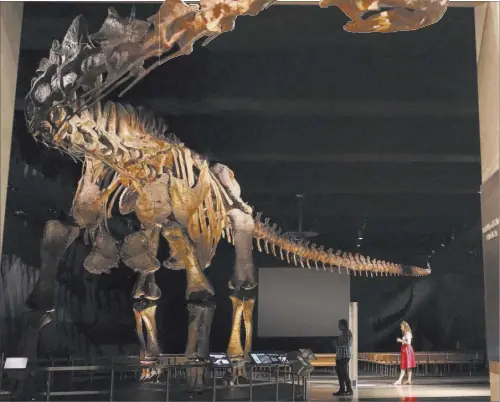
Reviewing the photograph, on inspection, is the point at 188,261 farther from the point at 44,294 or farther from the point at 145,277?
the point at 44,294

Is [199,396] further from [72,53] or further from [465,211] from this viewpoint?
[465,211]

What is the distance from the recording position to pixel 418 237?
1234 centimetres

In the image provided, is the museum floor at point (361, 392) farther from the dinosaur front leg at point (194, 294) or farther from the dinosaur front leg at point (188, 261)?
the dinosaur front leg at point (188, 261)

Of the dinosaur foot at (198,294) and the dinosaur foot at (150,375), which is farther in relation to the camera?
the dinosaur foot at (150,375)

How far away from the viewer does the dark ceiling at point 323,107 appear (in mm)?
8398

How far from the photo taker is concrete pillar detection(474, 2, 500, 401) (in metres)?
4.77

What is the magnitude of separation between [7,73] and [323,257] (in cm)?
669

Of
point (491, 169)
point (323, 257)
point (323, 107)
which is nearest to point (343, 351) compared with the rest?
point (323, 257)

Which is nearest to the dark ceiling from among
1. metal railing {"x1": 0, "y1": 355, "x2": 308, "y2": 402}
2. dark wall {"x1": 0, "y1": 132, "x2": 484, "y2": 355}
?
dark wall {"x1": 0, "y1": 132, "x2": 484, "y2": 355}

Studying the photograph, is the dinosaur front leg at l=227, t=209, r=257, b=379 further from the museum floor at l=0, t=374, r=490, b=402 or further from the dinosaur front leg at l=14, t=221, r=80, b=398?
the dinosaur front leg at l=14, t=221, r=80, b=398

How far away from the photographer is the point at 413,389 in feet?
32.2

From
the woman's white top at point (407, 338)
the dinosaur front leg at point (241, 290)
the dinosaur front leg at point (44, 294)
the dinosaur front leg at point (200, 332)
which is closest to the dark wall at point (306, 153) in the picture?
the woman's white top at point (407, 338)

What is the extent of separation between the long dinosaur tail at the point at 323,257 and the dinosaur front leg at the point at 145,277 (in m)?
2.20

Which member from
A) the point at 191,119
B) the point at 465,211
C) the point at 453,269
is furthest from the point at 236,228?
the point at 453,269
